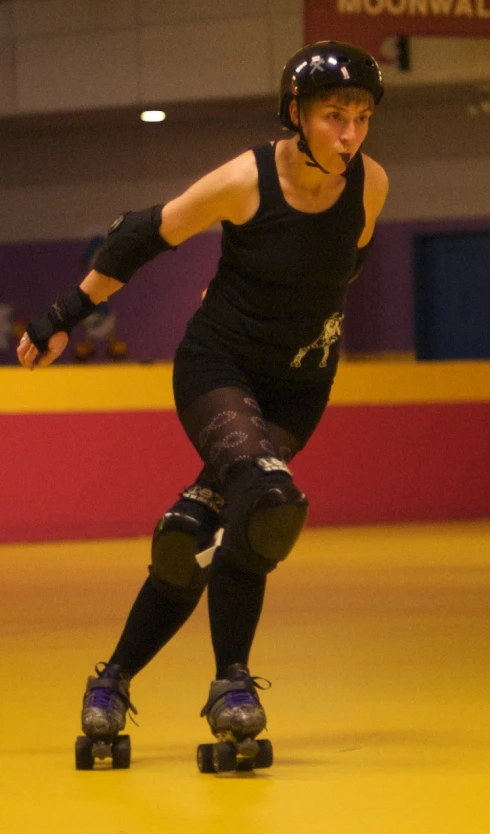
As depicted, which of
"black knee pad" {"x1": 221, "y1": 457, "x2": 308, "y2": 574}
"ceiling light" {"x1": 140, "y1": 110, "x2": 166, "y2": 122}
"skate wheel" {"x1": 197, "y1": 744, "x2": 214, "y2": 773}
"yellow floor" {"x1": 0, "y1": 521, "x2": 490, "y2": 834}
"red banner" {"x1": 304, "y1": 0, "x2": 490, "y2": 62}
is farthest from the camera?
"ceiling light" {"x1": 140, "y1": 110, "x2": 166, "y2": 122}

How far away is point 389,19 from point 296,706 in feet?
A: 20.3

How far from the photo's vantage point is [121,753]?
10.5ft

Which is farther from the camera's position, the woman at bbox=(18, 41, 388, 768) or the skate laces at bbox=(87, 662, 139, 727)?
the skate laces at bbox=(87, 662, 139, 727)

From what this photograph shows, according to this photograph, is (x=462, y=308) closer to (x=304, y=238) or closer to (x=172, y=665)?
(x=172, y=665)

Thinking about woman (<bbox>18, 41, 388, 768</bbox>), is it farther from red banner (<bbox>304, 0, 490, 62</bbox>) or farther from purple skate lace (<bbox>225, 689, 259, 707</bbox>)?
red banner (<bbox>304, 0, 490, 62</bbox>)

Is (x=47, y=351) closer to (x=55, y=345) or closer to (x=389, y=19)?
(x=55, y=345)

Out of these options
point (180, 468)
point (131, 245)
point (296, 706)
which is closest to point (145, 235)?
point (131, 245)

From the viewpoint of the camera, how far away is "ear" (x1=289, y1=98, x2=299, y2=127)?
329 centimetres

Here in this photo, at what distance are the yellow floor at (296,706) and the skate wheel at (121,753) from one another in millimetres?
32

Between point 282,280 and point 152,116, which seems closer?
point 282,280

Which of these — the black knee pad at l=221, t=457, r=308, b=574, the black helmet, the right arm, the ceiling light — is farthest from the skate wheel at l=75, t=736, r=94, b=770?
the ceiling light

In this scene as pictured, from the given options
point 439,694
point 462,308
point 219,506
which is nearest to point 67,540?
point 439,694

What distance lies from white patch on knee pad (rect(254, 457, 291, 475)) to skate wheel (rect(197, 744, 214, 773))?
525 mm

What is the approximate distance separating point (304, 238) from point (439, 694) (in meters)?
1.27
